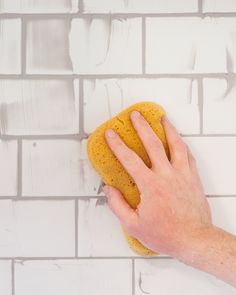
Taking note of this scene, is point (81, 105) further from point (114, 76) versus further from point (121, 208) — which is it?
point (121, 208)

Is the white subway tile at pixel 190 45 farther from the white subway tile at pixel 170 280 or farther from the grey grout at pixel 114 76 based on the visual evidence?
the white subway tile at pixel 170 280

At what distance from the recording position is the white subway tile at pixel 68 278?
903 millimetres

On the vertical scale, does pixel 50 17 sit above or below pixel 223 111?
above

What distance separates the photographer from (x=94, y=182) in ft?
2.96

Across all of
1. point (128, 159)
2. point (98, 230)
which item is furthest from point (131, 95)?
point (98, 230)

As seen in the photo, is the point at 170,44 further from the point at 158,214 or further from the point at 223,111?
the point at 158,214

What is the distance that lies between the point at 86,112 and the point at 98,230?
224 mm

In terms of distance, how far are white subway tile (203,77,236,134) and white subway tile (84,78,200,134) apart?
0.07ft

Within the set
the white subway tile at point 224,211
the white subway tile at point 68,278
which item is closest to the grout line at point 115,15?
the white subway tile at point 224,211

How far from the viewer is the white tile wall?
0.90 metres

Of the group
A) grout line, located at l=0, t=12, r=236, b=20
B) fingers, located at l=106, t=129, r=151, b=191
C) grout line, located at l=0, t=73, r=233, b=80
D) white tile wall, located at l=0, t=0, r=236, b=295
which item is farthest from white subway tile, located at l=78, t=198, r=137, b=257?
grout line, located at l=0, t=12, r=236, b=20
